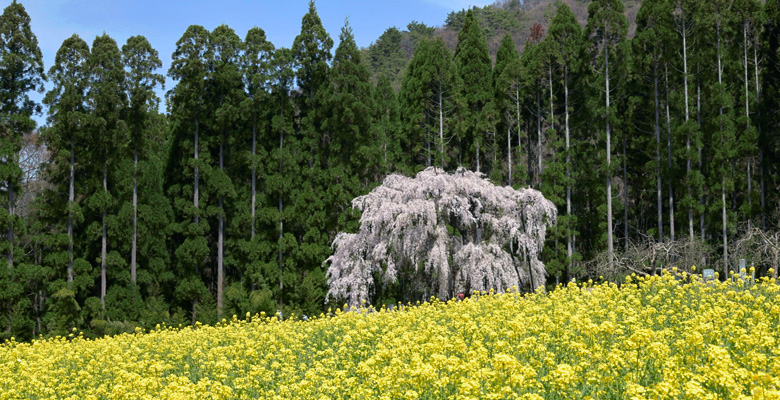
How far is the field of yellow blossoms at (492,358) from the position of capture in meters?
4.91

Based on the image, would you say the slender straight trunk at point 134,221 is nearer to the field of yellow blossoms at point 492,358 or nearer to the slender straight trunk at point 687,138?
the field of yellow blossoms at point 492,358

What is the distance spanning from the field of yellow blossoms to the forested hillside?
11.1m

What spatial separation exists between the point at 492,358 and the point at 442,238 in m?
12.2

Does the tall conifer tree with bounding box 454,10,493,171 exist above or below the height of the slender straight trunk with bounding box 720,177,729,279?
above

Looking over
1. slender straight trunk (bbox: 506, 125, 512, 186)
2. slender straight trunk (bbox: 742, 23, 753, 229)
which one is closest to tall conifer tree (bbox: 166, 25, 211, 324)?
slender straight trunk (bbox: 506, 125, 512, 186)

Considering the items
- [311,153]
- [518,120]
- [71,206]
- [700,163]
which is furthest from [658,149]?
[71,206]

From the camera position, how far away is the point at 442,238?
18172 mm

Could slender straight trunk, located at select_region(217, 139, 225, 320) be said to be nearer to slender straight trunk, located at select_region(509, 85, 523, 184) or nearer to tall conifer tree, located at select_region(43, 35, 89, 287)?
tall conifer tree, located at select_region(43, 35, 89, 287)

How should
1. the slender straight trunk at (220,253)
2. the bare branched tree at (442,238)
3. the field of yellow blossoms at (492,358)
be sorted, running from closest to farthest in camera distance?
the field of yellow blossoms at (492,358) < the bare branched tree at (442,238) < the slender straight trunk at (220,253)

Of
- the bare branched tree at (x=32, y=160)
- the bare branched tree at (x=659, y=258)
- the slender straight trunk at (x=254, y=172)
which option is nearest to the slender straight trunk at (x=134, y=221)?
the slender straight trunk at (x=254, y=172)

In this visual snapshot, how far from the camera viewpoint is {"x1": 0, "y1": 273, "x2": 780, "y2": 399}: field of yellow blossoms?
4.91 meters

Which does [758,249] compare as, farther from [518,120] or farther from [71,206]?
[71,206]

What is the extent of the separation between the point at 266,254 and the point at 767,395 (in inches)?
853

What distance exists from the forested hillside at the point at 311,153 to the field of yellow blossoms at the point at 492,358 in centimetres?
1108
